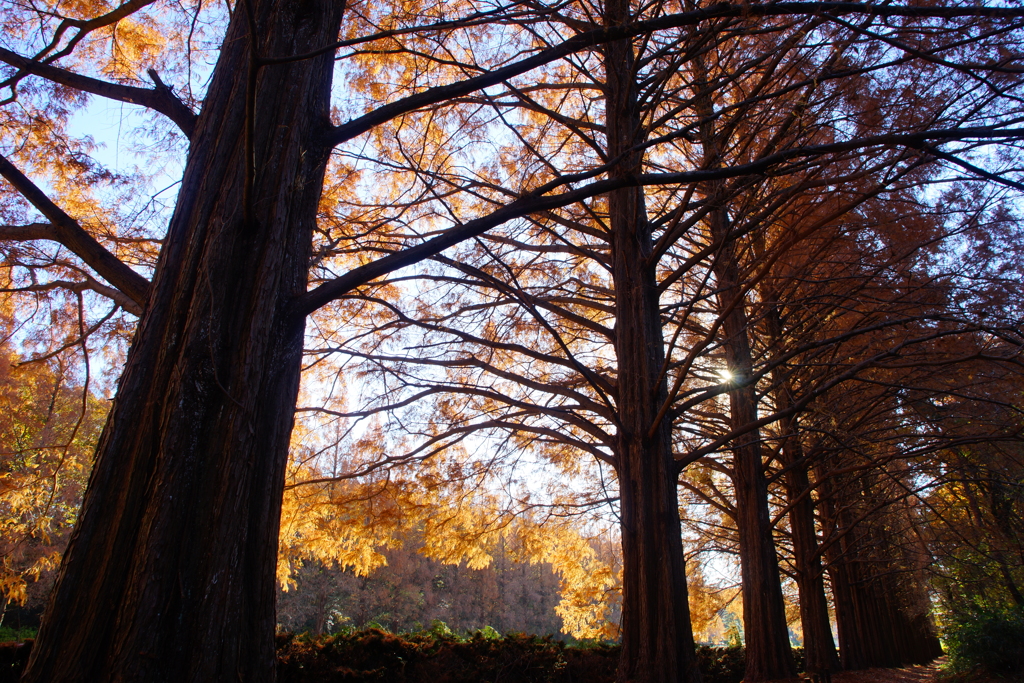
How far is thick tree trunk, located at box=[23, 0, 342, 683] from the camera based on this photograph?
6.16 feet

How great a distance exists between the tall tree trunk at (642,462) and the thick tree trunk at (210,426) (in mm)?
1896

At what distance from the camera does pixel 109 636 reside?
1840 mm

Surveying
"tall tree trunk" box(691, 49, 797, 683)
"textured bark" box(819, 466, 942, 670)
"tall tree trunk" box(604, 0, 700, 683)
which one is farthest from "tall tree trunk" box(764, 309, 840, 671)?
"tall tree trunk" box(604, 0, 700, 683)

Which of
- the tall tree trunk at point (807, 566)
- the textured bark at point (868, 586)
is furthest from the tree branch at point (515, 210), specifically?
the textured bark at point (868, 586)

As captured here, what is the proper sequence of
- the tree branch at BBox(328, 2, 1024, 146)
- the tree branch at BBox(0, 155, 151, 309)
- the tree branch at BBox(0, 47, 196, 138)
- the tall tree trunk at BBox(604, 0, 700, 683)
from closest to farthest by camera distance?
the tree branch at BBox(328, 2, 1024, 146) < the tree branch at BBox(0, 155, 151, 309) < the tree branch at BBox(0, 47, 196, 138) < the tall tree trunk at BBox(604, 0, 700, 683)

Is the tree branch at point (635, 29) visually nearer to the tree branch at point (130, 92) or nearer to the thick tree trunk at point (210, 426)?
the thick tree trunk at point (210, 426)

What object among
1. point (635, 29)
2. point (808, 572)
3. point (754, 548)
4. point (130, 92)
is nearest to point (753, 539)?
point (754, 548)

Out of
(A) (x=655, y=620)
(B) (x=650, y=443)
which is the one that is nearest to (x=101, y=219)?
(B) (x=650, y=443)

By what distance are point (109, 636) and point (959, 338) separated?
22.7ft

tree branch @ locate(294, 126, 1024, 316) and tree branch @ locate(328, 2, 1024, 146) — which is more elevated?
tree branch @ locate(328, 2, 1024, 146)

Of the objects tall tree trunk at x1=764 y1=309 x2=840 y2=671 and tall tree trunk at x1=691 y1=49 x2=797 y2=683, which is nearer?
tall tree trunk at x1=691 y1=49 x2=797 y2=683

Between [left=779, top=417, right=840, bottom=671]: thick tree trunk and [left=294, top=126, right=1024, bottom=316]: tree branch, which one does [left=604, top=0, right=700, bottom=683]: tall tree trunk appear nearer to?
[left=294, top=126, right=1024, bottom=316]: tree branch

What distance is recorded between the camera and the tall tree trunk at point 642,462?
4.18 metres

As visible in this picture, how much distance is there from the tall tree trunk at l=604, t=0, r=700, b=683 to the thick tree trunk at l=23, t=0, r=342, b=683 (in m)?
1.90
